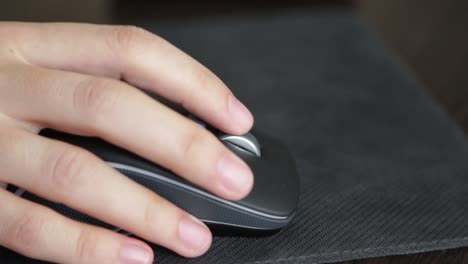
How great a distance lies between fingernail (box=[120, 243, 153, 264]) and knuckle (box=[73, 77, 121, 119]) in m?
0.10

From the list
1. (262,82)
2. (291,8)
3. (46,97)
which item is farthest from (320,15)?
(46,97)

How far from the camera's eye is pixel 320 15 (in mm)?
911

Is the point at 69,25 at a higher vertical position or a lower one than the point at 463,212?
higher

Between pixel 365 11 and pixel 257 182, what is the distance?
51 centimetres

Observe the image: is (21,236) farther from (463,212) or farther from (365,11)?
(365,11)

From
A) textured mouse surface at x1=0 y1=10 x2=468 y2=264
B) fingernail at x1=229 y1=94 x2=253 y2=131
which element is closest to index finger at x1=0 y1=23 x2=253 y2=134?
fingernail at x1=229 y1=94 x2=253 y2=131

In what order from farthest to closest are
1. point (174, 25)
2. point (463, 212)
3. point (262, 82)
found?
1. point (174, 25)
2. point (262, 82)
3. point (463, 212)

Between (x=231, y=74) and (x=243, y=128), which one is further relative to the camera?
(x=231, y=74)

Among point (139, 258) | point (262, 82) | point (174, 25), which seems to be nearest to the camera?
point (139, 258)

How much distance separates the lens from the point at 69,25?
53 centimetres

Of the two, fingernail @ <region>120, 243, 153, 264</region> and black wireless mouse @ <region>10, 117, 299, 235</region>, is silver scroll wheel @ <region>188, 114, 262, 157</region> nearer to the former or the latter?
black wireless mouse @ <region>10, 117, 299, 235</region>

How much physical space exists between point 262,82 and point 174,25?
18 centimetres

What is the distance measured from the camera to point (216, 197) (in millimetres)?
477

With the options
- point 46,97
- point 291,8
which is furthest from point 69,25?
point 291,8
